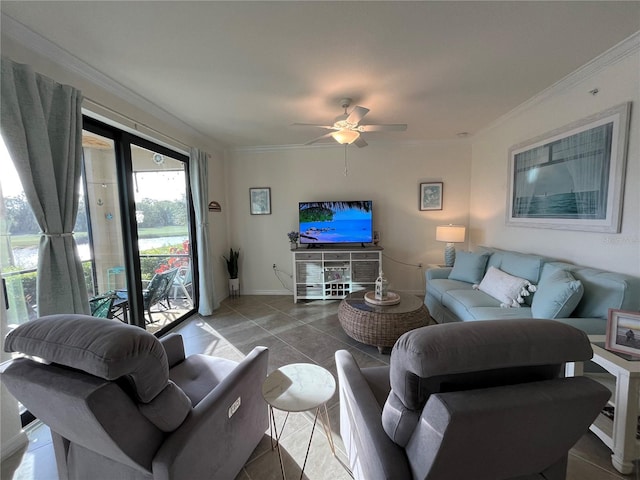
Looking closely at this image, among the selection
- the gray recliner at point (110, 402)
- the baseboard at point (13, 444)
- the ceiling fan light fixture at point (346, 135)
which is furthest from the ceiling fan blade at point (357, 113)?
the baseboard at point (13, 444)

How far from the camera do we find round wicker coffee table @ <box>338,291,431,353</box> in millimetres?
2428

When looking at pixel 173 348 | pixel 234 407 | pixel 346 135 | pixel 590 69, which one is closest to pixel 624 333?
pixel 590 69

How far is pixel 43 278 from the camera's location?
164cm

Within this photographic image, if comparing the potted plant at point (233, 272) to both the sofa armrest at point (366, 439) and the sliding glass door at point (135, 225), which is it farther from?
the sofa armrest at point (366, 439)

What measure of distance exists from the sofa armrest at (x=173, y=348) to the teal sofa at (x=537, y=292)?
2.32 metres

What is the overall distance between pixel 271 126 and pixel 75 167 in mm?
2136


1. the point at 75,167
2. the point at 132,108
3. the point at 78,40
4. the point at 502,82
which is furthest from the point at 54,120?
the point at 502,82

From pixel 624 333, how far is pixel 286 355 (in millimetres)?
2376

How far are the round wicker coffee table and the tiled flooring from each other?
187 millimetres

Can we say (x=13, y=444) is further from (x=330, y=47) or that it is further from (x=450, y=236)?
(x=450, y=236)

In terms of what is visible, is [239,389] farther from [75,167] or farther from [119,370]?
[75,167]

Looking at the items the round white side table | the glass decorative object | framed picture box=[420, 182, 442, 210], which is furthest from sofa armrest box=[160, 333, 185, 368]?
framed picture box=[420, 182, 442, 210]

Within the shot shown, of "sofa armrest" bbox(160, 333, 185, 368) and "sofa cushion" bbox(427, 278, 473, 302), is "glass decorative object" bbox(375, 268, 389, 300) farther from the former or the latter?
"sofa armrest" bbox(160, 333, 185, 368)

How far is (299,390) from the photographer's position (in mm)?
1337
